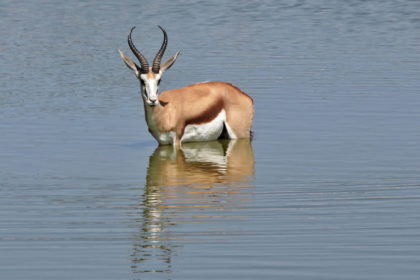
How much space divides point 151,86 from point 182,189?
8.69 feet

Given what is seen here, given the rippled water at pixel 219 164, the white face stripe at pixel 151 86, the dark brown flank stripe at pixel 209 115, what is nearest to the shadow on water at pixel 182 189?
the rippled water at pixel 219 164

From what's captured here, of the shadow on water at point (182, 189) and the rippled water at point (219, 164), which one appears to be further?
the shadow on water at point (182, 189)

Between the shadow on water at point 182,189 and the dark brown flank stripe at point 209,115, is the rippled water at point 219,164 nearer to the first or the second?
the shadow on water at point 182,189

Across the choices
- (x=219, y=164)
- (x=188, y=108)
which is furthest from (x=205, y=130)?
(x=219, y=164)

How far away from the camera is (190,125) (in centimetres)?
1623

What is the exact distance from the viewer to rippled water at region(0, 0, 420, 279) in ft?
32.0

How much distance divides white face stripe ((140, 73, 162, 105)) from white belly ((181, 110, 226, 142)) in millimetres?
941

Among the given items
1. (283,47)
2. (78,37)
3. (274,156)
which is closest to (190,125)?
(274,156)

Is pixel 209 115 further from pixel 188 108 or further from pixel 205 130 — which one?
pixel 188 108

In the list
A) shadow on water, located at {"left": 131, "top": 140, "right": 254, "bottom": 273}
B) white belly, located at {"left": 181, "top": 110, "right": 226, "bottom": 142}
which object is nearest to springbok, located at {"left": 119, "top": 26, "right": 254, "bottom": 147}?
white belly, located at {"left": 181, "top": 110, "right": 226, "bottom": 142}

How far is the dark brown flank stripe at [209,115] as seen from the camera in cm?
1620

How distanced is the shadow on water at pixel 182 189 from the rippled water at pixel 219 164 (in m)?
0.02

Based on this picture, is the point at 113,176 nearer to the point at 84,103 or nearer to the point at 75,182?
the point at 75,182

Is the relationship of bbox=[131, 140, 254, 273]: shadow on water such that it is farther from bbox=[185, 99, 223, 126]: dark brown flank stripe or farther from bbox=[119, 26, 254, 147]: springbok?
bbox=[185, 99, 223, 126]: dark brown flank stripe
